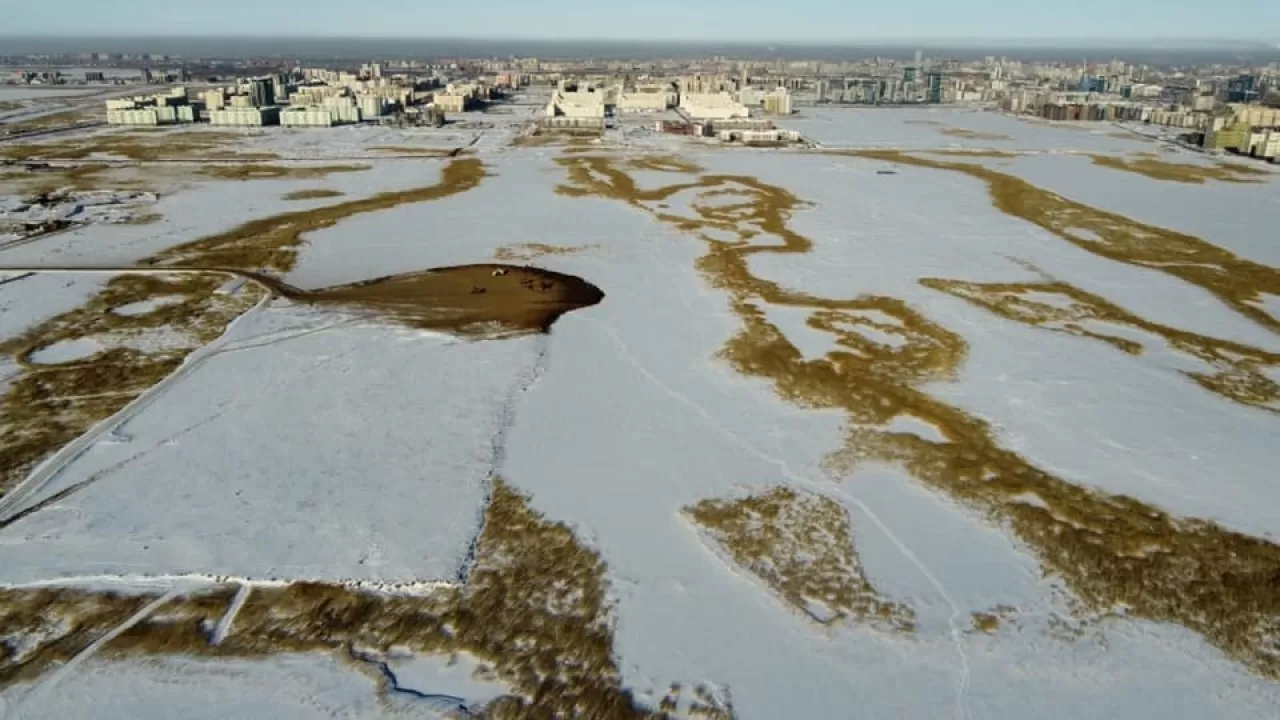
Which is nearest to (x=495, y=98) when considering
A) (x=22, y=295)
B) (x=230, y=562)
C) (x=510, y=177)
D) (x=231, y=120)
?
(x=231, y=120)

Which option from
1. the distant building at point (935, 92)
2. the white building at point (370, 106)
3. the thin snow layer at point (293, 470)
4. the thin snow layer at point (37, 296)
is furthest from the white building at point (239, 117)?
the distant building at point (935, 92)

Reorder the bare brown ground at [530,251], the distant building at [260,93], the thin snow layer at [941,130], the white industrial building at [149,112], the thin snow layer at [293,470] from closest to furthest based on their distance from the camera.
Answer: the thin snow layer at [293,470] < the bare brown ground at [530,251] < the thin snow layer at [941,130] < the white industrial building at [149,112] < the distant building at [260,93]

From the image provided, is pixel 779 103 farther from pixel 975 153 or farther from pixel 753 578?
pixel 753 578

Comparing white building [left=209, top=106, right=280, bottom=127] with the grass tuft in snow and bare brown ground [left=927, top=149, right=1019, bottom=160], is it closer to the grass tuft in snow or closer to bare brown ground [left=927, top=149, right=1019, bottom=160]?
the grass tuft in snow

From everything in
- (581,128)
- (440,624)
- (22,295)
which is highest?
(581,128)

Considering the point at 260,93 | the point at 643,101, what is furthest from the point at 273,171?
the point at 643,101

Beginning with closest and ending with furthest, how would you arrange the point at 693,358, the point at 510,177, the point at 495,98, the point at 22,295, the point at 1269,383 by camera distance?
1. the point at 1269,383
2. the point at 693,358
3. the point at 22,295
4. the point at 510,177
5. the point at 495,98

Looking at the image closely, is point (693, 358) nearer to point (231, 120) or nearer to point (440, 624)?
point (440, 624)

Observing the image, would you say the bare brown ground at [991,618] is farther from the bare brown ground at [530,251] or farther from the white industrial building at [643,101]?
the white industrial building at [643,101]
